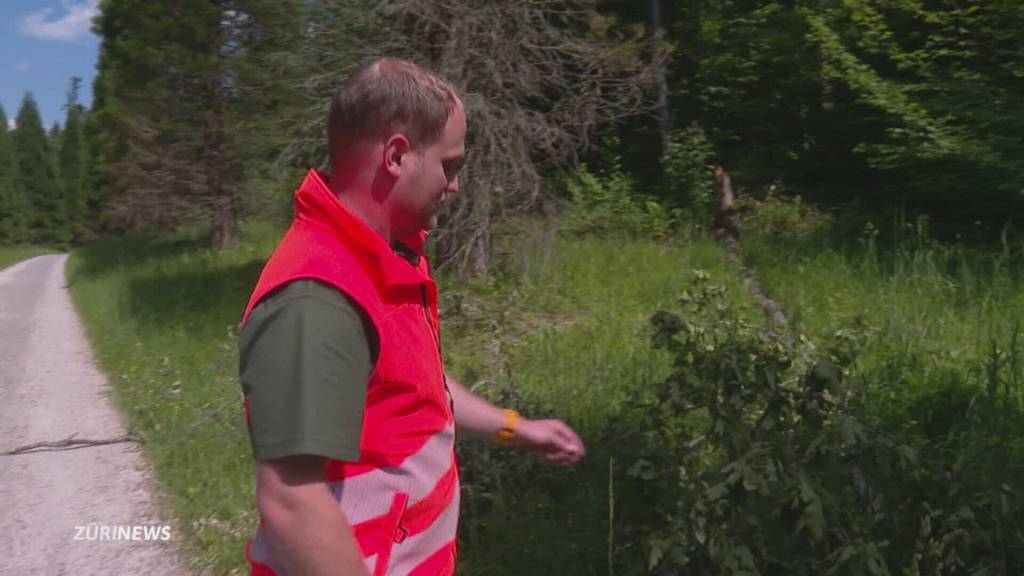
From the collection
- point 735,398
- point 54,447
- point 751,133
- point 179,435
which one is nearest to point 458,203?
point 179,435

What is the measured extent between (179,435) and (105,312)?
30.0ft

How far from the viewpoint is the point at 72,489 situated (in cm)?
592

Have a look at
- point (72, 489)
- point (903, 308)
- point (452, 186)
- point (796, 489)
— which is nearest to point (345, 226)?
point (452, 186)

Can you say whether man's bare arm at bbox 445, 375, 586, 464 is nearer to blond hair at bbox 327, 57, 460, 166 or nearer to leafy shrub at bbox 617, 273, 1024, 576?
blond hair at bbox 327, 57, 460, 166

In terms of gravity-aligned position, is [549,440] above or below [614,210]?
above

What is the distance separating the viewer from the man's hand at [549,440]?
236 centimetres

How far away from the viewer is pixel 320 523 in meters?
1.47

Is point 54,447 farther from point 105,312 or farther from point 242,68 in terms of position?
point 105,312

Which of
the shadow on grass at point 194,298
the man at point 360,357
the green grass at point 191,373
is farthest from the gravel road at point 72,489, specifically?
the man at point 360,357

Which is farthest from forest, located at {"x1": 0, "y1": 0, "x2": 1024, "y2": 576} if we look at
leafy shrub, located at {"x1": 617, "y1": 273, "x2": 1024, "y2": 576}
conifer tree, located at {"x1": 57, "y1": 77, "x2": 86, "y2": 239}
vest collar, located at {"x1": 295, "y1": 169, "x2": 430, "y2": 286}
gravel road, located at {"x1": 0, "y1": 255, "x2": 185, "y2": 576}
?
conifer tree, located at {"x1": 57, "y1": 77, "x2": 86, "y2": 239}

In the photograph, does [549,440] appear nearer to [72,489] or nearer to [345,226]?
[345,226]

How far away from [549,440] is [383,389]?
2.75ft

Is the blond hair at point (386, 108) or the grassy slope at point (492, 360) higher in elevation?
the blond hair at point (386, 108)

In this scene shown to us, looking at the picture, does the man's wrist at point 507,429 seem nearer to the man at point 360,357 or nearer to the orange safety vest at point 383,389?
the man at point 360,357
